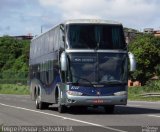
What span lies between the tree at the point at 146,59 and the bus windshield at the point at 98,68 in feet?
178

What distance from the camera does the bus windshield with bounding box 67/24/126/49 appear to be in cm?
2444

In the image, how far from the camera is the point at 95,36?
2467 centimetres

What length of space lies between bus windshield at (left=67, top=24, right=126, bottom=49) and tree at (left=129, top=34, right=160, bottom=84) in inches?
2123

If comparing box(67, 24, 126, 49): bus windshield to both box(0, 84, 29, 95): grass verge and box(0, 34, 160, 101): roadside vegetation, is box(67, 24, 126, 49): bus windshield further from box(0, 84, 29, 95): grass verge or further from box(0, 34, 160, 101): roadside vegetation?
box(0, 84, 29, 95): grass verge

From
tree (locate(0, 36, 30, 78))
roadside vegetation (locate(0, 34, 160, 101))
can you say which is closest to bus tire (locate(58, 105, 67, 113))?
roadside vegetation (locate(0, 34, 160, 101))

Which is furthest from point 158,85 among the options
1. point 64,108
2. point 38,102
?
point 64,108

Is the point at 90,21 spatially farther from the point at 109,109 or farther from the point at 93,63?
the point at 109,109

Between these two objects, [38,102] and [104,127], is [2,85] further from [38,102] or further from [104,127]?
[104,127]

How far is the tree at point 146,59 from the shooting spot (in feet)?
259

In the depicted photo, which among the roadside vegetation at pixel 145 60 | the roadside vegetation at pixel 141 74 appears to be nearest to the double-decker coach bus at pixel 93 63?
the roadside vegetation at pixel 141 74

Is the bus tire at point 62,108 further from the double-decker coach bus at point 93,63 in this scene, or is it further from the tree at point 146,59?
the tree at point 146,59

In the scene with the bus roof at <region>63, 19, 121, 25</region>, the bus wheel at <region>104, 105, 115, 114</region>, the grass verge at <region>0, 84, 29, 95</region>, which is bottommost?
the grass verge at <region>0, 84, 29, 95</region>

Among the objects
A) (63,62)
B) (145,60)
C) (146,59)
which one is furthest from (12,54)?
(63,62)

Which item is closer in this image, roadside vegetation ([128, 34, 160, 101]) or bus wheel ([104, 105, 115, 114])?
bus wheel ([104, 105, 115, 114])
